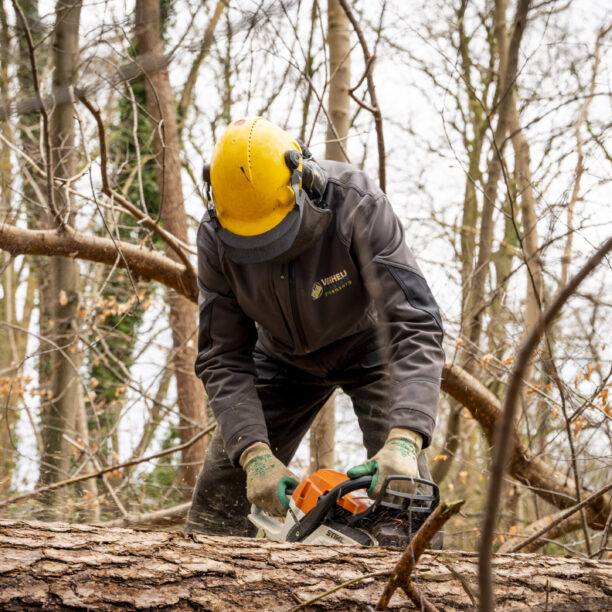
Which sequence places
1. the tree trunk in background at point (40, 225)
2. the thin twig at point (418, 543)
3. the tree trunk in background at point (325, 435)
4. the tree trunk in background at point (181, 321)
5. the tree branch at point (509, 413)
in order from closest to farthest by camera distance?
the tree branch at point (509, 413)
the thin twig at point (418, 543)
the tree trunk in background at point (325, 435)
the tree trunk in background at point (181, 321)
the tree trunk in background at point (40, 225)

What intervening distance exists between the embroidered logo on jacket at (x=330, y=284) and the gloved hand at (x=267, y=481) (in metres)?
0.67

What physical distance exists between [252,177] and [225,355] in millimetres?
829

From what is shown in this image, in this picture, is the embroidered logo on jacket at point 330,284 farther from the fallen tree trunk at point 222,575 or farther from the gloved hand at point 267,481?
the fallen tree trunk at point 222,575

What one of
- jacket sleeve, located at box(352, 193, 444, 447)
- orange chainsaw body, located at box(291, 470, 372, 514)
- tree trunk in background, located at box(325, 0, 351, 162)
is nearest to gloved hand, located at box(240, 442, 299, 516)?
orange chainsaw body, located at box(291, 470, 372, 514)

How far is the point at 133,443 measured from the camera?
6.80m

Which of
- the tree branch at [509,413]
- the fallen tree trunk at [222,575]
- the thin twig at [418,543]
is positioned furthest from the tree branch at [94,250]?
the tree branch at [509,413]

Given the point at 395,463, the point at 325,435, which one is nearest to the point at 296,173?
Answer: the point at 395,463

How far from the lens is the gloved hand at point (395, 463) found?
6.86 ft

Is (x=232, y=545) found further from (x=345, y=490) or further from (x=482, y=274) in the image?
(x=482, y=274)

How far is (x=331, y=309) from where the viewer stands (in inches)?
109

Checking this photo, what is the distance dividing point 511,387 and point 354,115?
8281 mm

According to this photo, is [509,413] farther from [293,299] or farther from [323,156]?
[323,156]

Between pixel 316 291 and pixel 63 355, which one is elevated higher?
pixel 316 291

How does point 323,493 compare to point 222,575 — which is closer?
point 222,575
